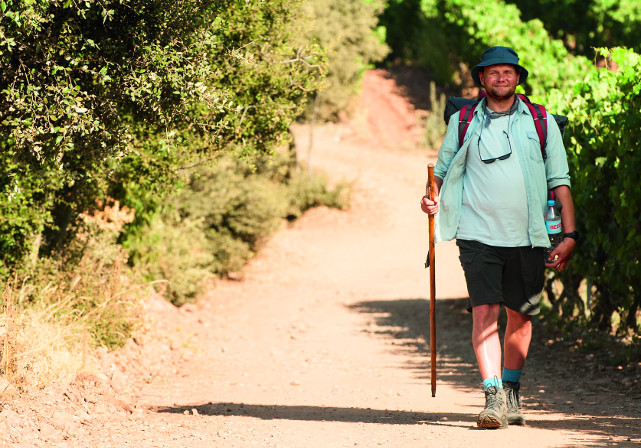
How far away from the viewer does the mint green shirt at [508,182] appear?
16.4 feet

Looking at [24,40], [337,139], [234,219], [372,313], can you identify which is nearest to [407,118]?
[337,139]

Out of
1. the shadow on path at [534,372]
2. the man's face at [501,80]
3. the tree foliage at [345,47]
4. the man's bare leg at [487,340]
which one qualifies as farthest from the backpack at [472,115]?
the tree foliage at [345,47]

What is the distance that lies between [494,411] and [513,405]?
38 centimetres

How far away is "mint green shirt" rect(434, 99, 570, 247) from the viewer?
197 inches

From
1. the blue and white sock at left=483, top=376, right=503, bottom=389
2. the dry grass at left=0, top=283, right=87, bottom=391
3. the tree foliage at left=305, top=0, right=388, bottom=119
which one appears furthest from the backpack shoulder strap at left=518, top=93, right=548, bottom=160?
the tree foliage at left=305, top=0, right=388, bottom=119

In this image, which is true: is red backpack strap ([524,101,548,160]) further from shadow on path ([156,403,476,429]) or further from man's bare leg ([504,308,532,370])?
shadow on path ([156,403,476,429])

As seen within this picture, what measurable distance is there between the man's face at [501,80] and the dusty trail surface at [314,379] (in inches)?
77.9

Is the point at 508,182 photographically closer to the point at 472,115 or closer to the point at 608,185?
the point at 472,115

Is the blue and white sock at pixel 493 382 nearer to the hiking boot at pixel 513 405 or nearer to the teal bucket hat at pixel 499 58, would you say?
the hiking boot at pixel 513 405

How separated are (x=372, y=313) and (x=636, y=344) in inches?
224

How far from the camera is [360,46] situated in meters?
24.0

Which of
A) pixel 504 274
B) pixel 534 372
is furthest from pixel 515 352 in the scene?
pixel 534 372

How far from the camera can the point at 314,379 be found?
26.3 ft

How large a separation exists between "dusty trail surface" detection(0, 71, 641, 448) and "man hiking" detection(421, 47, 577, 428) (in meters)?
0.71
